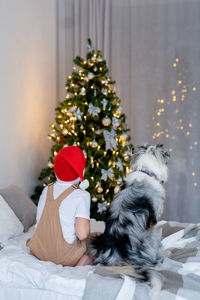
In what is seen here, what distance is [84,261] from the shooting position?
5.66 feet

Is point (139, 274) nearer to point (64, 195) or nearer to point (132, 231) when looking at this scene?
point (132, 231)

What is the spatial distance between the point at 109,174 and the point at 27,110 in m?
1.19

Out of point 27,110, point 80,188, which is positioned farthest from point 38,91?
point 80,188

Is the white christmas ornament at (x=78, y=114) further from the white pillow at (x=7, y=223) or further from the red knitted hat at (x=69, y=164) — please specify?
the red knitted hat at (x=69, y=164)

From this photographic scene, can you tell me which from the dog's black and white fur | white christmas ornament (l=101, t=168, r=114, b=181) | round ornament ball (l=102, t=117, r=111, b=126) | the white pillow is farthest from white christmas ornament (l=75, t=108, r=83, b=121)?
the dog's black and white fur

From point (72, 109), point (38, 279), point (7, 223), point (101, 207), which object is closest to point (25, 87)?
point (72, 109)

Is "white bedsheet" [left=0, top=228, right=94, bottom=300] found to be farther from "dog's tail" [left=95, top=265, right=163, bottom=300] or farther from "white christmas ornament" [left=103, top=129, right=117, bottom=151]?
Result: "white christmas ornament" [left=103, top=129, right=117, bottom=151]

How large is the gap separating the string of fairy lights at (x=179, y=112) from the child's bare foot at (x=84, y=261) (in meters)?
2.71

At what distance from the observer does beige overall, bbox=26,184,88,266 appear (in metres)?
1.72

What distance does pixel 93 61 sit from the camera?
10.8 ft

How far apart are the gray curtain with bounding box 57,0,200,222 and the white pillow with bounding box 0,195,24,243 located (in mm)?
2434

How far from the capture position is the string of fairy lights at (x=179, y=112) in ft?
13.5

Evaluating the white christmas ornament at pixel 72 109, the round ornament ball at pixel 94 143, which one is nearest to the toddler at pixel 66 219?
the round ornament ball at pixel 94 143

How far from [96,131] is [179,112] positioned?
1460 millimetres
